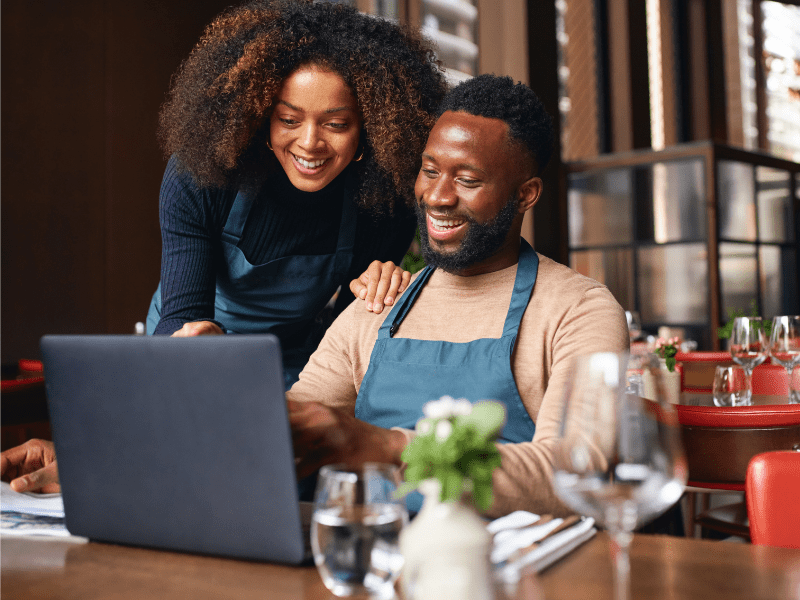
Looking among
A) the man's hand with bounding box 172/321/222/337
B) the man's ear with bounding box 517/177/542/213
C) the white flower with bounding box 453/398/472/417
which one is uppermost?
the man's ear with bounding box 517/177/542/213

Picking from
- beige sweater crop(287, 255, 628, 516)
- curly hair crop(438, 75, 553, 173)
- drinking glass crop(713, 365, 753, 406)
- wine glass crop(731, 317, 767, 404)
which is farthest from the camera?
wine glass crop(731, 317, 767, 404)

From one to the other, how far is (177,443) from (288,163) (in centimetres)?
96

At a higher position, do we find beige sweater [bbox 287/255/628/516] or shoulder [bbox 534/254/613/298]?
shoulder [bbox 534/254/613/298]

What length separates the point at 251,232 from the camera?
176 centimetres

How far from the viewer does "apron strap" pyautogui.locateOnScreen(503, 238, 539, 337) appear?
134 cm

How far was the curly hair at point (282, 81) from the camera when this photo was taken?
156 centimetres

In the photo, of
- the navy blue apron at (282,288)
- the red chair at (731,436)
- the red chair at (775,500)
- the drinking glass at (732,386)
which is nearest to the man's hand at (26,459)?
the navy blue apron at (282,288)

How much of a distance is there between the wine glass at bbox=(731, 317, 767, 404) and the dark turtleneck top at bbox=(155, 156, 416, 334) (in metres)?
1.20

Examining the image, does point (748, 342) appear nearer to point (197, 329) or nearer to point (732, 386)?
point (732, 386)

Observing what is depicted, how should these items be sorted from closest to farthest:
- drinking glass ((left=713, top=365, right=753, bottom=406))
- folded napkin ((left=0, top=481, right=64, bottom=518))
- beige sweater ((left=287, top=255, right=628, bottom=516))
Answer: folded napkin ((left=0, top=481, right=64, bottom=518))
beige sweater ((left=287, top=255, right=628, bottom=516))
drinking glass ((left=713, top=365, right=753, bottom=406))

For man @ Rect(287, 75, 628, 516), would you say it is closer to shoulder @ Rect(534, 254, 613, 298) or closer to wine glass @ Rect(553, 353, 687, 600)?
shoulder @ Rect(534, 254, 613, 298)

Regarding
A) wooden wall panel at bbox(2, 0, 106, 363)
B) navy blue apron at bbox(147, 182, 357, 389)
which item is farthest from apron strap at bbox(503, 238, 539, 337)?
wooden wall panel at bbox(2, 0, 106, 363)

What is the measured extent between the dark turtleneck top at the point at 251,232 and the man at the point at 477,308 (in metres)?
0.31

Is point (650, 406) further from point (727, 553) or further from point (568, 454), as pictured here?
point (727, 553)
